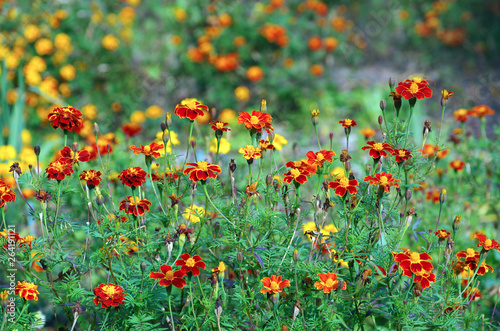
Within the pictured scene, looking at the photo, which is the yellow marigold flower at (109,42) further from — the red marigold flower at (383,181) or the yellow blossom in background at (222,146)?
the red marigold flower at (383,181)

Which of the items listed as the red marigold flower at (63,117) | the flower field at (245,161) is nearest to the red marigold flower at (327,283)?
the flower field at (245,161)

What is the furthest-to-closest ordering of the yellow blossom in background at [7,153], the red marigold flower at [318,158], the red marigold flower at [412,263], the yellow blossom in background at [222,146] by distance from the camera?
the yellow blossom in background at [7,153] < the yellow blossom in background at [222,146] < the red marigold flower at [318,158] < the red marigold flower at [412,263]

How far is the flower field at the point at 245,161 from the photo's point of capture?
1440 mm

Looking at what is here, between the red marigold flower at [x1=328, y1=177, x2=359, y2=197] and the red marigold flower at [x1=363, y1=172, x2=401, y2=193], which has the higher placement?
the red marigold flower at [x1=363, y1=172, x2=401, y2=193]

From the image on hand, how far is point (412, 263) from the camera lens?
48.8 inches

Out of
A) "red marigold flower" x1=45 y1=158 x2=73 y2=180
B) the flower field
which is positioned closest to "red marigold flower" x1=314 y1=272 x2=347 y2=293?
the flower field

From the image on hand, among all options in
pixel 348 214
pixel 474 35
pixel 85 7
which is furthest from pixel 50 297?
pixel 474 35

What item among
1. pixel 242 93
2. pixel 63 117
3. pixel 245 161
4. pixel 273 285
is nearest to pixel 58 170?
pixel 63 117

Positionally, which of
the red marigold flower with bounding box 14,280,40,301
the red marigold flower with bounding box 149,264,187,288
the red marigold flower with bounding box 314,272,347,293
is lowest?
the red marigold flower with bounding box 14,280,40,301

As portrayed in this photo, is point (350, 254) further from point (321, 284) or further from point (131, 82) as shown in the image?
point (131, 82)

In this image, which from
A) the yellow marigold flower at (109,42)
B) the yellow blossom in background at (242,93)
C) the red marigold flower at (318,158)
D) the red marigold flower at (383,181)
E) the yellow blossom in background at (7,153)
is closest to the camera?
the red marigold flower at (383,181)

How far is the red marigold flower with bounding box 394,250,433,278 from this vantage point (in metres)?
1.23

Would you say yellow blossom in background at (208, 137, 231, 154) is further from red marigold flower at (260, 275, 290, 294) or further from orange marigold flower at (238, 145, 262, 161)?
red marigold flower at (260, 275, 290, 294)

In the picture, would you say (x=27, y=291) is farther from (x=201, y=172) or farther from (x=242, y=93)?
Answer: (x=242, y=93)
